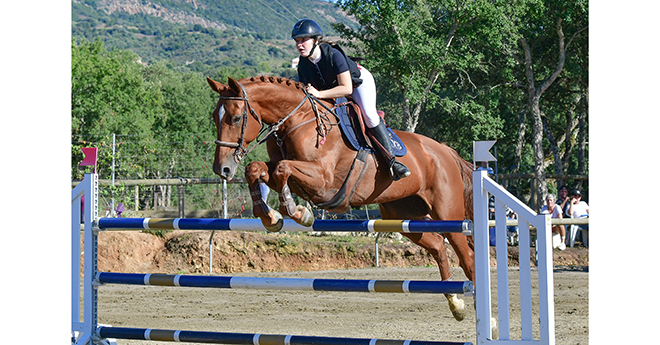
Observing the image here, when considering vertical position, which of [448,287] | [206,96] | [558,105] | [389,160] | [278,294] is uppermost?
[206,96]

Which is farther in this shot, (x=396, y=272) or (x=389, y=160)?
(x=396, y=272)

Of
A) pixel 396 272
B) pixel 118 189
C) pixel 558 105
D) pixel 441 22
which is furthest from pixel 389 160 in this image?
pixel 558 105

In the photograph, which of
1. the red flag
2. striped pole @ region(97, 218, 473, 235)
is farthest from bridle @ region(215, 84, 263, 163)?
the red flag

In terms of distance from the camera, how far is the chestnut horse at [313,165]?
3570mm

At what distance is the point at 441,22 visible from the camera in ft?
51.3

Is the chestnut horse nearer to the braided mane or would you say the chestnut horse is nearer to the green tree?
the braided mane

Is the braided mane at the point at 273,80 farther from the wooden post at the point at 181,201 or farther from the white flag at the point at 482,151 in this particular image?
the wooden post at the point at 181,201

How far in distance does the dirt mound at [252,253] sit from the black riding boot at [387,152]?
251 inches

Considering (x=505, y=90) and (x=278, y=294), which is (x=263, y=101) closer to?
(x=278, y=294)

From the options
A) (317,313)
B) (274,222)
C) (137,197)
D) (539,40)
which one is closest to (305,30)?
(274,222)

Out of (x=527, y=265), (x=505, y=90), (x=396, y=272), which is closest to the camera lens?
(x=527, y=265)

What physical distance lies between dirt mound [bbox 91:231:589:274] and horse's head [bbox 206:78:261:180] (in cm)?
653

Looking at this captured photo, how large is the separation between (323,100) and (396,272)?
18.2ft

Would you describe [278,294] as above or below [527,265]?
below
